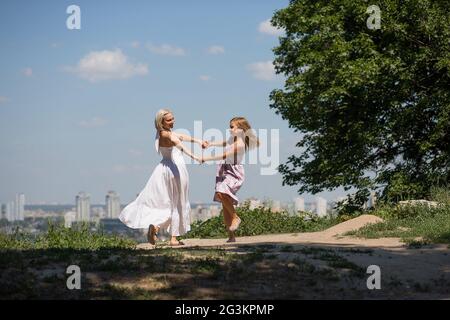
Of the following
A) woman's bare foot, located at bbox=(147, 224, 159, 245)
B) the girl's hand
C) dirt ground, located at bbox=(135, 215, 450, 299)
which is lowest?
dirt ground, located at bbox=(135, 215, 450, 299)

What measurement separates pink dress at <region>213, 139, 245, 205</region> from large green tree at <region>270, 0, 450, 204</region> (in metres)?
10.6

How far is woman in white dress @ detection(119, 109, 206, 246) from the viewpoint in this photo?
1220 centimetres

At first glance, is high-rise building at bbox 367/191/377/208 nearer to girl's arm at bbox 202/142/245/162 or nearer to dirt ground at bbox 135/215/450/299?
dirt ground at bbox 135/215/450/299

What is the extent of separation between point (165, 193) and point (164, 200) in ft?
0.42

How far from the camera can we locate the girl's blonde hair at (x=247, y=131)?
13023 mm

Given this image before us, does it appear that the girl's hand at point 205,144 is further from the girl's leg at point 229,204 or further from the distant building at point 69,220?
the distant building at point 69,220

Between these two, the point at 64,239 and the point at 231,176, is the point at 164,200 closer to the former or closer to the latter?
the point at 231,176

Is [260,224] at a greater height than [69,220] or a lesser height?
lesser

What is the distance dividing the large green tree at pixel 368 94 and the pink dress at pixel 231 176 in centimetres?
1062

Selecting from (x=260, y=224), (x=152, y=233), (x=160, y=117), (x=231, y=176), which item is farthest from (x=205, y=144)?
(x=260, y=224)

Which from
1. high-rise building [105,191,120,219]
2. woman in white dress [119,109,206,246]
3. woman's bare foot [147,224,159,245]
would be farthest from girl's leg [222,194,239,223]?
high-rise building [105,191,120,219]

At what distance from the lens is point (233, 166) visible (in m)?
13.1

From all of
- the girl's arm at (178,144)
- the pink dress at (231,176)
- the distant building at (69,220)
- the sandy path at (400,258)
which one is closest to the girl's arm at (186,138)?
the girl's arm at (178,144)

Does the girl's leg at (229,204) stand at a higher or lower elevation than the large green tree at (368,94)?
lower
